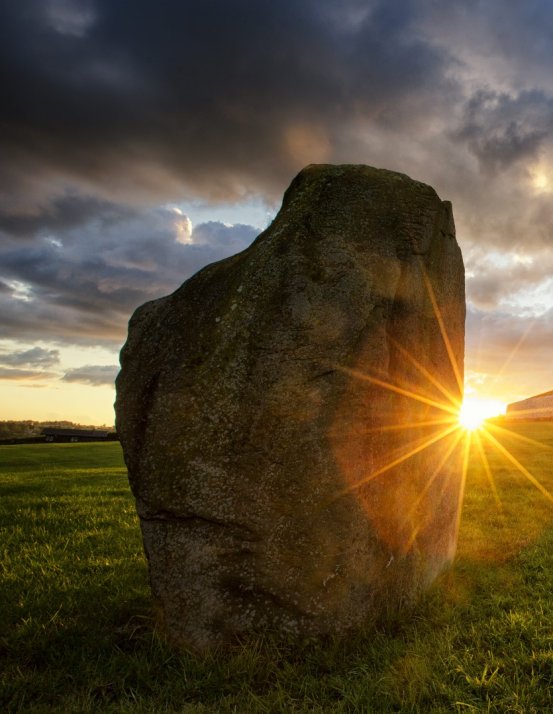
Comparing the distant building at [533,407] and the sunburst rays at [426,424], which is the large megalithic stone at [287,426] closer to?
the sunburst rays at [426,424]

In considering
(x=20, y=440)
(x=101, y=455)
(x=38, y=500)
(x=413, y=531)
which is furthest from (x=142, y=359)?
(x=20, y=440)

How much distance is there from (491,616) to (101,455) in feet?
107

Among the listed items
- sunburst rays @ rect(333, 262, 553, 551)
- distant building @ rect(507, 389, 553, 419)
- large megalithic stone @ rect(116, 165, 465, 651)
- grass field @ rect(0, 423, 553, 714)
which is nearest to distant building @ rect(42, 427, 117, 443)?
distant building @ rect(507, 389, 553, 419)

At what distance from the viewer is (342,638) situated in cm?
493

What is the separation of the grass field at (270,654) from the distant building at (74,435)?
199 feet

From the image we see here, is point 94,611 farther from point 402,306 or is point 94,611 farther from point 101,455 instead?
point 101,455

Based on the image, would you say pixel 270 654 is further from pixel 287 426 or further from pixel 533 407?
pixel 533 407

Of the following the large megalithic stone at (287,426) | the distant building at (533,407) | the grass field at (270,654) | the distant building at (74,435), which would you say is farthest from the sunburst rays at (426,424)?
the distant building at (74,435)

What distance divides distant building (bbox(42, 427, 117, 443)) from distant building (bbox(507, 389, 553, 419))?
47.1 meters

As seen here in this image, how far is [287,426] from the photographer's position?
15.9 feet

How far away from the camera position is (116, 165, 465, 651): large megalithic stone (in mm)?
4832

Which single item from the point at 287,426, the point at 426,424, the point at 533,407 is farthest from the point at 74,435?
the point at 287,426

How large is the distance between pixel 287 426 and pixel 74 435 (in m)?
71.0

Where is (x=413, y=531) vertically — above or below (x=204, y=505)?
below
